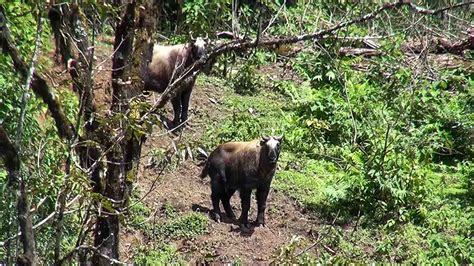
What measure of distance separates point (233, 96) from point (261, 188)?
3917 mm

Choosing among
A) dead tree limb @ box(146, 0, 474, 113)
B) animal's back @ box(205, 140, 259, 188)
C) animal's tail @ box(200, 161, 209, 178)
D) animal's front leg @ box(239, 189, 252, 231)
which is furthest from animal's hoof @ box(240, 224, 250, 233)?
dead tree limb @ box(146, 0, 474, 113)

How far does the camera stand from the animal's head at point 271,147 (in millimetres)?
9289

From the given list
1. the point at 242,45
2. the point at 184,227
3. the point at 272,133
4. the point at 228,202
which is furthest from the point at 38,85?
the point at 272,133

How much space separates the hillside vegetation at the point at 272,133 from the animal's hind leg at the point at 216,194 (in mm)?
149

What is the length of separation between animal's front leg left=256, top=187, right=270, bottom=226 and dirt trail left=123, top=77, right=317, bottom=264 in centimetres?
10

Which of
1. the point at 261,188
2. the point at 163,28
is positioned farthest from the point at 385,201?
the point at 163,28

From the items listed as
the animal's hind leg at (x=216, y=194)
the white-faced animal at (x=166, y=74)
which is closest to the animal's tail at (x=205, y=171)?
the animal's hind leg at (x=216, y=194)

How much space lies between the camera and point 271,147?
9.33m

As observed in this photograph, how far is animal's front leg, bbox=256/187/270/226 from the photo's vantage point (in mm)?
9359

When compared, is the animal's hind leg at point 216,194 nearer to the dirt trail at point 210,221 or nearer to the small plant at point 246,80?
the dirt trail at point 210,221

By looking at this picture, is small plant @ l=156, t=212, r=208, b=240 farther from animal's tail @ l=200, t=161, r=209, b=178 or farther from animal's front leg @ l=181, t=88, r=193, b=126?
animal's front leg @ l=181, t=88, r=193, b=126

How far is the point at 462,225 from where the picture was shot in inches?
381

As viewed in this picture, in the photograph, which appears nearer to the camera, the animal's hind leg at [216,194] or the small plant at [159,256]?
the small plant at [159,256]

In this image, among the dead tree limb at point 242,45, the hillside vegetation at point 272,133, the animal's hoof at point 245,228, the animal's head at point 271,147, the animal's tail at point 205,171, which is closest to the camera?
the hillside vegetation at point 272,133
